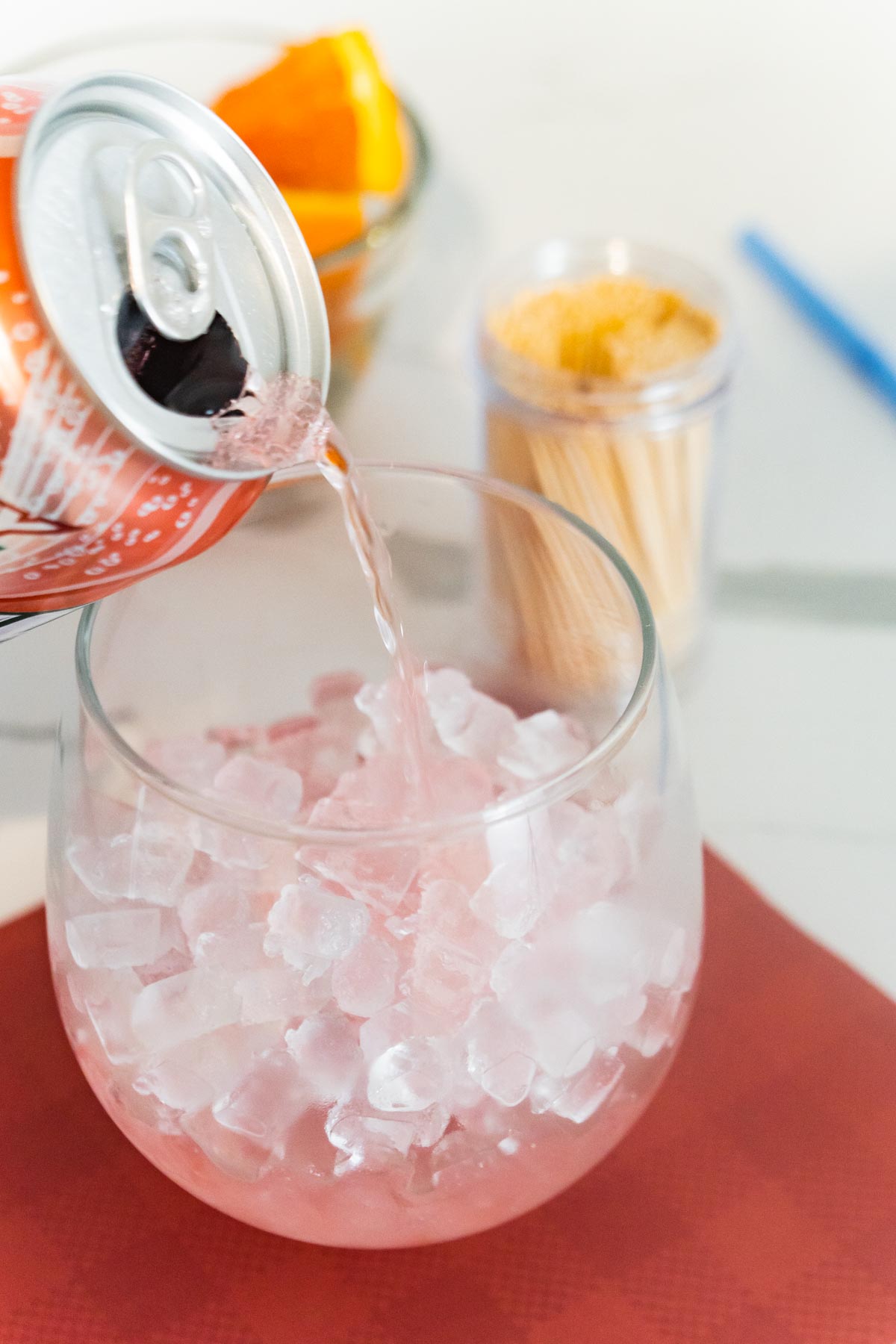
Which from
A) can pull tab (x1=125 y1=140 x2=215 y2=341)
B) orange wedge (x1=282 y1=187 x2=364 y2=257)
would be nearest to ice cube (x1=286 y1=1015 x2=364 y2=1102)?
can pull tab (x1=125 y1=140 x2=215 y2=341)

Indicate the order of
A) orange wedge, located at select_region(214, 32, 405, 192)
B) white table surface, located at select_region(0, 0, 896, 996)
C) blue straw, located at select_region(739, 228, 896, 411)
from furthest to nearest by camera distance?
blue straw, located at select_region(739, 228, 896, 411) < orange wedge, located at select_region(214, 32, 405, 192) < white table surface, located at select_region(0, 0, 896, 996)

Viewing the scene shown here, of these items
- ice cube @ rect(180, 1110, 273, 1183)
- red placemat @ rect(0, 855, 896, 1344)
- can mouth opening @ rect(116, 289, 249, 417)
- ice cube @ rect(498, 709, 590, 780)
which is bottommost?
red placemat @ rect(0, 855, 896, 1344)

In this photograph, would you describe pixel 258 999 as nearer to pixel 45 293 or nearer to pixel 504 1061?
pixel 504 1061

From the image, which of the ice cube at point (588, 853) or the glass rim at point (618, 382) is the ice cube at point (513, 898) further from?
the glass rim at point (618, 382)

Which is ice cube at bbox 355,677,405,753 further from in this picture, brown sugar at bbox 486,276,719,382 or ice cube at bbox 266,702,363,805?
brown sugar at bbox 486,276,719,382

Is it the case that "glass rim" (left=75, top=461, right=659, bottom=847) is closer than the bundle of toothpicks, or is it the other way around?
"glass rim" (left=75, top=461, right=659, bottom=847)

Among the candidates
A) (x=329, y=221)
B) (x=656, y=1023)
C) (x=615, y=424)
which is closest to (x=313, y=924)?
(x=656, y=1023)

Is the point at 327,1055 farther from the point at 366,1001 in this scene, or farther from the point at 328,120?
the point at 328,120
